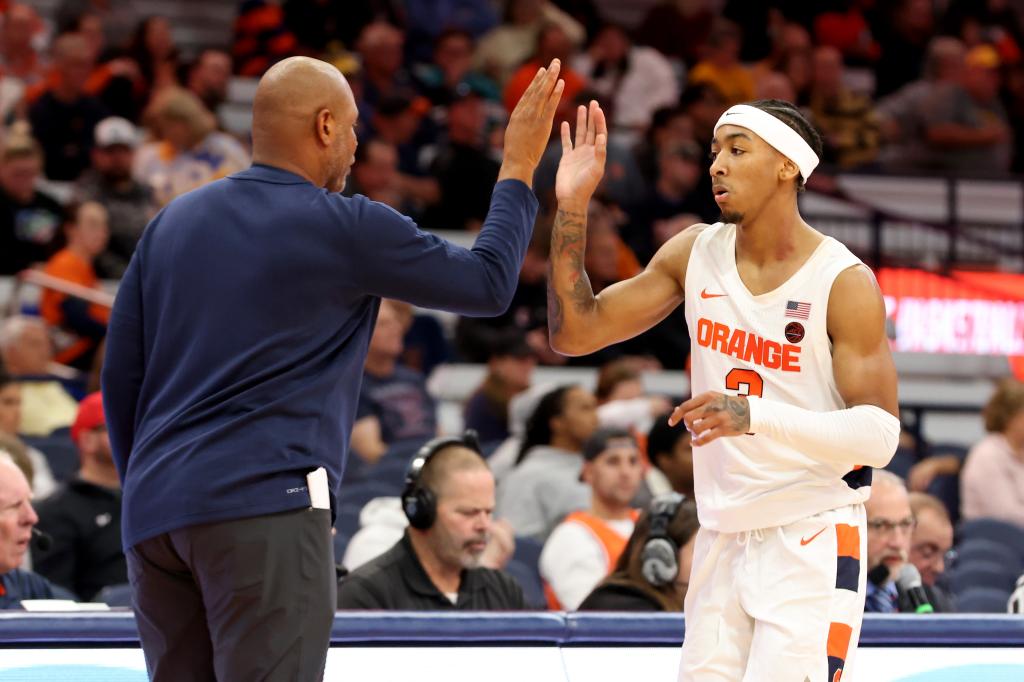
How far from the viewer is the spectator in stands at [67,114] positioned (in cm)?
1012

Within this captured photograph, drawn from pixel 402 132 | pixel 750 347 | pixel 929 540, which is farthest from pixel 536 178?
pixel 750 347

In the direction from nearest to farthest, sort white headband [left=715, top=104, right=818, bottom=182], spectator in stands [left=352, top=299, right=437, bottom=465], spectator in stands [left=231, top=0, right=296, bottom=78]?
white headband [left=715, top=104, right=818, bottom=182]
spectator in stands [left=352, top=299, right=437, bottom=465]
spectator in stands [left=231, top=0, right=296, bottom=78]

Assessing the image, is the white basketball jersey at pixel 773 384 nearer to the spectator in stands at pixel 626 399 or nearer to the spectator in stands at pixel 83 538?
the spectator in stands at pixel 83 538

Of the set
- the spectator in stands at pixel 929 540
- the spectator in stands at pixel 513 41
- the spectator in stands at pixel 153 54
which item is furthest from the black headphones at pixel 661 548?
the spectator in stands at pixel 513 41

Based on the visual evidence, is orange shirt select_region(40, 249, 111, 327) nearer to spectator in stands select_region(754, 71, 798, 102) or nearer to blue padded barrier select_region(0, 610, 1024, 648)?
blue padded barrier select_region(0, 610, 1024, 648)

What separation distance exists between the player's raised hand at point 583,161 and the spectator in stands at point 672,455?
290 cm

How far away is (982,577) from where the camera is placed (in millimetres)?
6527

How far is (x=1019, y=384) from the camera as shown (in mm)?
8070

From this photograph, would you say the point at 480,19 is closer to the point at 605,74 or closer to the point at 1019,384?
the point at 605,74

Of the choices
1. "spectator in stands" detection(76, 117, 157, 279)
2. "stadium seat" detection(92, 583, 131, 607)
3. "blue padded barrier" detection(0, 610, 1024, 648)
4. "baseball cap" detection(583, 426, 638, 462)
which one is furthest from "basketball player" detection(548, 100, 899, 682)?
"spectator in stands" detection(76, 117, 157, 279)

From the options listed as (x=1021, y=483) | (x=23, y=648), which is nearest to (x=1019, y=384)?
(x=1021, y=483)

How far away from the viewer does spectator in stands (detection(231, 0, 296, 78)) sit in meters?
11.4

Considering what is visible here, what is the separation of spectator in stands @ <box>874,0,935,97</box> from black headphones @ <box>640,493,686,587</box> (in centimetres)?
919

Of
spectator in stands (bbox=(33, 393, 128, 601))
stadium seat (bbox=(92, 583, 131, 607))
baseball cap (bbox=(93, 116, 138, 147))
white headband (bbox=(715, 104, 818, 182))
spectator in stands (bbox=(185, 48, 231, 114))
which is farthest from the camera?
spectator in stands (bbox=(185, 48, 231, 114))
